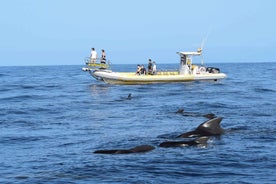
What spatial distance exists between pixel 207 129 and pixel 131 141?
9.11 ft

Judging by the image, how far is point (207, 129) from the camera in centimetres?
1923

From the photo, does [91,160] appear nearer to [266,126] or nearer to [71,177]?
[71,177]

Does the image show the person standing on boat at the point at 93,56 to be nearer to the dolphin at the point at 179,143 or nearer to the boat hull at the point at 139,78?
the boat hull at the point at 139,78

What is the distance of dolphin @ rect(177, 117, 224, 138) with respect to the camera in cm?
1900

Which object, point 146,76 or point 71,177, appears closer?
point 71,177

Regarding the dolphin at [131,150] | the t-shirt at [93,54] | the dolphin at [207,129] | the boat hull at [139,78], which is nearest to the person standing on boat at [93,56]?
the t-shirt at [93,54]

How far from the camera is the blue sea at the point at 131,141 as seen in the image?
550 inches

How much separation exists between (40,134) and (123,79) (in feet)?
91.5

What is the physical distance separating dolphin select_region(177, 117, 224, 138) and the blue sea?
1.34ft

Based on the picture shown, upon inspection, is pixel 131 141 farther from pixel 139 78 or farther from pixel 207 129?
pixel 139 78

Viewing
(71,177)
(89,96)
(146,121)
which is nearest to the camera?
(71,177)

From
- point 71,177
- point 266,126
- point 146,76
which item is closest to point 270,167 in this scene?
point 71,177

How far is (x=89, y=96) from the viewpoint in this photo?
42156mm

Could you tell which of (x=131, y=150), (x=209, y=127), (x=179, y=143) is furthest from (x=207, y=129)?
(x=131, y=150)
